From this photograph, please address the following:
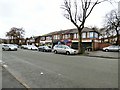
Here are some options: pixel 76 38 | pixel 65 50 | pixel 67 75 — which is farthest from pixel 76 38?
pixel 67 75

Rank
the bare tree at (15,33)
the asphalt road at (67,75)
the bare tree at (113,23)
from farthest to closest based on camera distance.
A: the bare tree at (15,33) → the bare tree at (113,23) → the asphalt road at (67,75)

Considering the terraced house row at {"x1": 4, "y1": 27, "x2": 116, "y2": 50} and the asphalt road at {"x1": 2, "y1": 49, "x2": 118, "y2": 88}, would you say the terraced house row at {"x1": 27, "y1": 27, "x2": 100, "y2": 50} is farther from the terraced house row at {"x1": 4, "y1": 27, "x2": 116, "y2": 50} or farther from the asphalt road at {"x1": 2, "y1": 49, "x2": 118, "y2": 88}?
the asphalt road at {"x1": 2, "y1": 49, "x2": 118, "y2": 88}

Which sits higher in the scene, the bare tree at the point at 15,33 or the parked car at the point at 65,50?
the bare tree at the point at 15,33

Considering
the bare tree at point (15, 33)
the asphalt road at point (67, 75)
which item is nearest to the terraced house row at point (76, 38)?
the bare tree at point (15, 33)

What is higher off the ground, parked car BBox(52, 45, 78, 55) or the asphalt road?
parked car BBox(52, 45, 78, 55)

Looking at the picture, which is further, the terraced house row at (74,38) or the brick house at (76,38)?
the terraced house row at (74,38)

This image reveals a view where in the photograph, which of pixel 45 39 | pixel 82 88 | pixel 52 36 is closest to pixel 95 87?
pixel 82 88

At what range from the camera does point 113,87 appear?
25.6 ft

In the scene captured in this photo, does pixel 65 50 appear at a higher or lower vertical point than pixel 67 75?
higher

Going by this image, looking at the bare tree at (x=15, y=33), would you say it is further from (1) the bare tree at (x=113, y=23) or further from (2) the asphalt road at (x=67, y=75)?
(2) the asphalt road at (x=67, y=75)

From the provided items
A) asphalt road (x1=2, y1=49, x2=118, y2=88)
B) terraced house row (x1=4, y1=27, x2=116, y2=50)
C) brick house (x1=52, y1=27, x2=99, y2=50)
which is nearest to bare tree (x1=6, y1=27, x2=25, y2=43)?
terraced house row (x1=4, y1=27, x2=116, y2=50)

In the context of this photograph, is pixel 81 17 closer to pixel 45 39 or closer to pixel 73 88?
A: pixel 73 88

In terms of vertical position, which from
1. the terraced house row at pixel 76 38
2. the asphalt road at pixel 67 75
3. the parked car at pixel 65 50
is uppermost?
the terraced house row at pixel 76 38

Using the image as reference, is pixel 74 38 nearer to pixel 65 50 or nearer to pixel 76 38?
pixel 76 38
